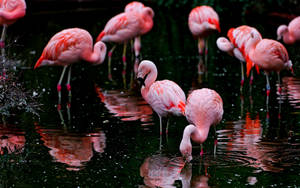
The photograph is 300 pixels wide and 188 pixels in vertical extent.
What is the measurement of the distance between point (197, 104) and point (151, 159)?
0.73 m

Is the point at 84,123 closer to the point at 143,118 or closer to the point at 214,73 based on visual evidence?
the point at 143,118

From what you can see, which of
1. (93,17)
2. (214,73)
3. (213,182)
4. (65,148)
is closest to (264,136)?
(213,182)

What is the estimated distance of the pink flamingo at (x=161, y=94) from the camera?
686cm

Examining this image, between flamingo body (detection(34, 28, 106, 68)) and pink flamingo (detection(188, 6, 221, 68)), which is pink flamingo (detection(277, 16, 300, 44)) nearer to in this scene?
pink flamingo (detection(188, 6, 221, 68))

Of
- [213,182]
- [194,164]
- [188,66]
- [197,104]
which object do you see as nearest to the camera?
[213,182]

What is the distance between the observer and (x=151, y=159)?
6.20 m

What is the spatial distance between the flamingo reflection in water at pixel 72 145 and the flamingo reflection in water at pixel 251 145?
136 cm

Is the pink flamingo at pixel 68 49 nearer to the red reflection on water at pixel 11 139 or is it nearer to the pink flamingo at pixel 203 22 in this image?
the red reflection on water at pixel 11 139

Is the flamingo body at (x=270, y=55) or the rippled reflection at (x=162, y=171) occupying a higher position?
the flamingo body at (x=270, y=55)

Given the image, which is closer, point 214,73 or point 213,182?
point 213,182

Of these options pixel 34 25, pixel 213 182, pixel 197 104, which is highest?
pixel 34 25

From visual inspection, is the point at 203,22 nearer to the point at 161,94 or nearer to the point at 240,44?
the point at 240,44

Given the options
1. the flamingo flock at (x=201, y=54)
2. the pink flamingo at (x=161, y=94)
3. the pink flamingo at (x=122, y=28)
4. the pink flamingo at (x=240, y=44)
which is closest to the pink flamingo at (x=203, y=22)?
the flamingo flock at (x=201, y=54)

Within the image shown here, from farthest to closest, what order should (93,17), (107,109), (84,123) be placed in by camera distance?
(93,17) < (107,109) < (84,123)
